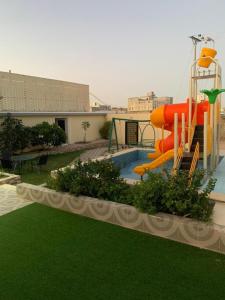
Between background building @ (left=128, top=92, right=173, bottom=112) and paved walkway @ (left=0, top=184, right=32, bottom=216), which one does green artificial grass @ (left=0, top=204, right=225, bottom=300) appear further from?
background building @ (left=128, top=92, right=173, bottom=112)

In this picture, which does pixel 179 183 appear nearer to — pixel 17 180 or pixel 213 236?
pixel 213 236

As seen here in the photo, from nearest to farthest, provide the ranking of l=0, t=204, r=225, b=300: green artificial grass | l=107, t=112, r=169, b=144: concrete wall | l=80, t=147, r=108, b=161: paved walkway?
l=0, t=204, r=225, b=300: green artificial grass
l=80, t=147, r=108, b=161: paved walkway
l=107, t=112, r=169, b=144: concrete wall

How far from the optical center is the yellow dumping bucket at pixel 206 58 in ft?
31.8

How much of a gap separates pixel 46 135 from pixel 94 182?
9754mm

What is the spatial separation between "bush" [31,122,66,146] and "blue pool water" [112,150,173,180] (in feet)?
16.0

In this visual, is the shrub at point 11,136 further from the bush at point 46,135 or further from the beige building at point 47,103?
the beige building at point 47,103

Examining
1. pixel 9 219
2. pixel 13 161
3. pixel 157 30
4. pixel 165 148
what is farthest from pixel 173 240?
pixel 157 30

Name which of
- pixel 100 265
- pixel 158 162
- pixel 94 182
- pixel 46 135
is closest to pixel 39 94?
pixel 46 135

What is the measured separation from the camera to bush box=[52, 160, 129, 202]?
538cm

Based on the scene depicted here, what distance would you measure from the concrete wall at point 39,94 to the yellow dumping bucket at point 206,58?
42.4ft

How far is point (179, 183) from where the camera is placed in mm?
4516

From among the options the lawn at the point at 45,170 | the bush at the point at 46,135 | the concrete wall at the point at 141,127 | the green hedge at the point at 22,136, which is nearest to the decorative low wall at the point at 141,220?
the lawn at the point at 45,170

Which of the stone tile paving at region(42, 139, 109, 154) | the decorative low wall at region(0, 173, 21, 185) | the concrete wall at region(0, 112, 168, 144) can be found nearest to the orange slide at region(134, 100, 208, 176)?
the decorative low wall at region(0, 173, 21, 185)

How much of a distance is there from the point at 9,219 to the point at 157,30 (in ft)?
42.2
